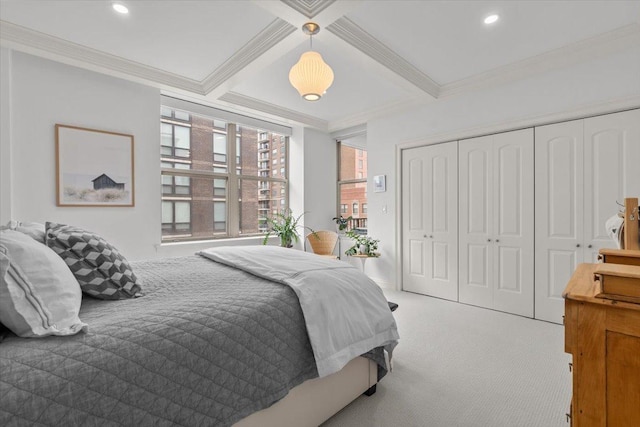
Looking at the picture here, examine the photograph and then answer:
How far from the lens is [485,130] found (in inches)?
141

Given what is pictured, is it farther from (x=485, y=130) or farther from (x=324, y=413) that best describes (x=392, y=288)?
(x=324, y=413)

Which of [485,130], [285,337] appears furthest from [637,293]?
[485,130]

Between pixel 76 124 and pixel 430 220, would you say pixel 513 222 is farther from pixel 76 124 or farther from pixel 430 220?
pixel 76 124

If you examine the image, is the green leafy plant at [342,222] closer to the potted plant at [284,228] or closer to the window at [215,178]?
the potted plant at [284,228]

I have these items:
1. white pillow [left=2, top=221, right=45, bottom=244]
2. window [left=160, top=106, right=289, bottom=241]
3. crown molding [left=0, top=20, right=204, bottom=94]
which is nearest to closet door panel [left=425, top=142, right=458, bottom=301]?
window [left=160, top=106, right=289, bottom=241]

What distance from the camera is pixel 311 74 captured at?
229cm

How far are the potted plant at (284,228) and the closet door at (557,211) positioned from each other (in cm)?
325

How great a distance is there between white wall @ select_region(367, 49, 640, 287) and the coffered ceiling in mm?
149

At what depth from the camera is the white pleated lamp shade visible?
7.47 feet

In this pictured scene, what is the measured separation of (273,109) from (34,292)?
13.1 ft

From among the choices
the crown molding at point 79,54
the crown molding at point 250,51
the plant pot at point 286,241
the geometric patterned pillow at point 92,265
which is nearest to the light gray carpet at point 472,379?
the geometric patterned pillow at point 92,265

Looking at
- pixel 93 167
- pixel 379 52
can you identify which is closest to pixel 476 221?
pixel 379 52

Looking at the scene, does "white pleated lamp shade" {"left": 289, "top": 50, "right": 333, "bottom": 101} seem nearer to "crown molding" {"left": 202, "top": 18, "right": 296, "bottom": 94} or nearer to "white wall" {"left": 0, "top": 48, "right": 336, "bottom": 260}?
"crown molding" {"left": 202, "top": 18, "right": 296, "bottom": 94}

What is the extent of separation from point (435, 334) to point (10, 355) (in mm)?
2919
